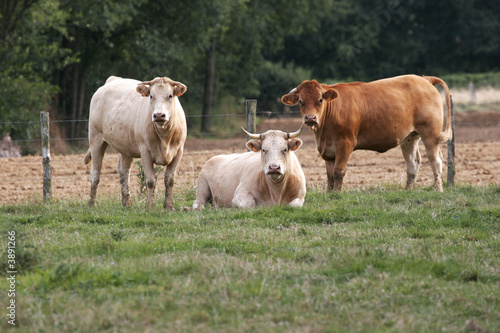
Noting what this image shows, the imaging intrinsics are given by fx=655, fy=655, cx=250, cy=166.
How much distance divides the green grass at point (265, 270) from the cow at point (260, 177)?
634mm

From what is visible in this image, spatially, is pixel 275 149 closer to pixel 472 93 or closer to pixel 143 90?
pixel 143 90

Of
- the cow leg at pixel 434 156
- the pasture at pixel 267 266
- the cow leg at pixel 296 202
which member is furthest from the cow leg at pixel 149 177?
the cow leg at pixel 434 156

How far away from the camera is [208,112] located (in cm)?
3203

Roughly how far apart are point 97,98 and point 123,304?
254 inches

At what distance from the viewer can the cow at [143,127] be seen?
30.4ft

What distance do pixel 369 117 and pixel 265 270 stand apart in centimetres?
555

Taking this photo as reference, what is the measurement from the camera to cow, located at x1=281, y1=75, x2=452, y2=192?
33.7ft

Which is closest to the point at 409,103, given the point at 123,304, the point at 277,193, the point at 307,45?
the point at 277,193

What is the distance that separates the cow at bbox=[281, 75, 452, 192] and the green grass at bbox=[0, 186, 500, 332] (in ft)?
6.68

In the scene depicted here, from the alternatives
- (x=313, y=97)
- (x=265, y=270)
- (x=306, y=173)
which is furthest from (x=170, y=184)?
(x=306, y=173)

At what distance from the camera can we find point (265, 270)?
562 centimetres

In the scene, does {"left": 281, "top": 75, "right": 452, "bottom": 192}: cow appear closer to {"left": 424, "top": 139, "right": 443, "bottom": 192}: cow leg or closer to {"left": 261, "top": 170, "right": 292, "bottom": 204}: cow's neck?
{"left": 424, "top": 139, "right": 443, "bottom": 192}: cow leg

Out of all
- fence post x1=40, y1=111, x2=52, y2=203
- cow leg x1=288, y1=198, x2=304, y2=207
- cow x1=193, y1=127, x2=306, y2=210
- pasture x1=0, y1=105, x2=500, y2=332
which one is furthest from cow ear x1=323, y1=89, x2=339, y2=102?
fence post x1=40, y1=111, x2=52, y2=203

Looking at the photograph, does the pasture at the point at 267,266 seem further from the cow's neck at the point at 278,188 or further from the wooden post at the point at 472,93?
the wooden post at the point at 472,93
